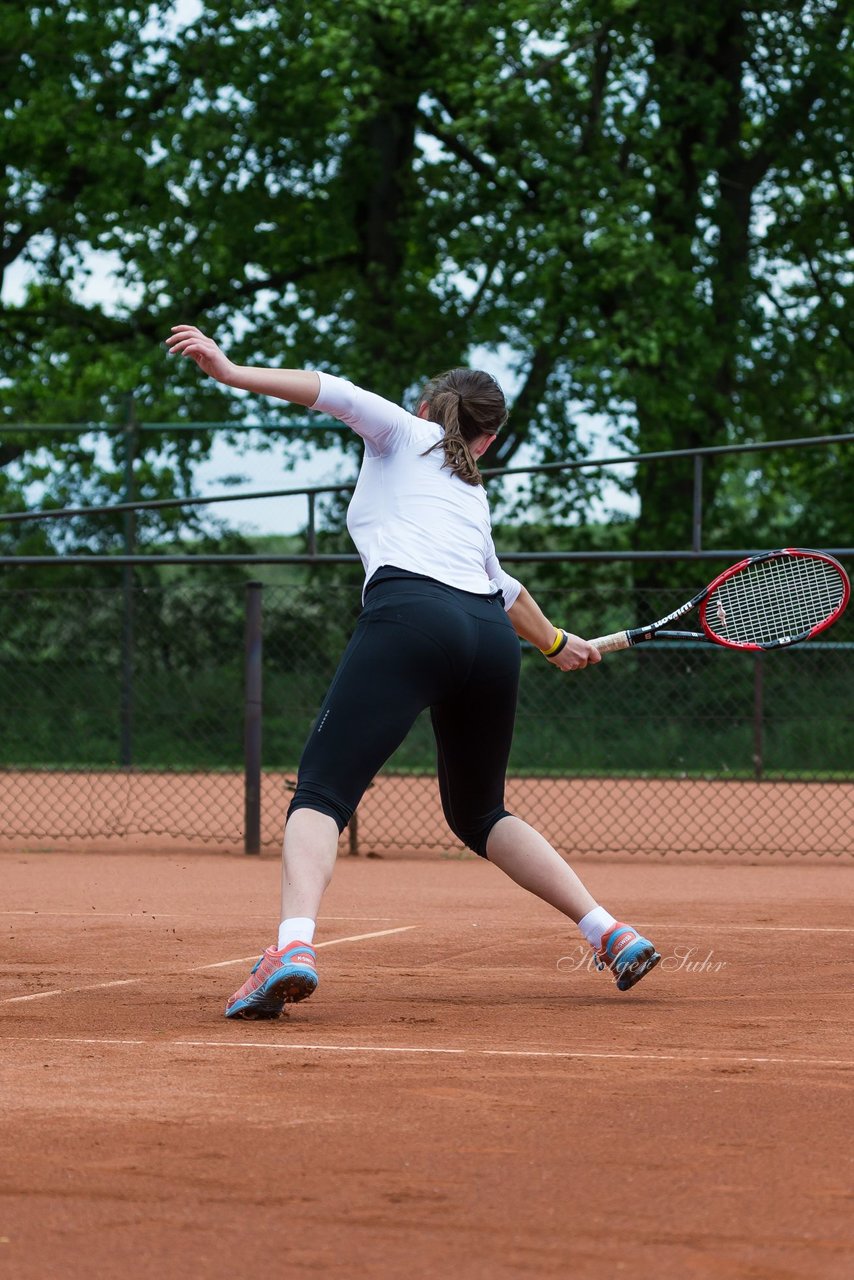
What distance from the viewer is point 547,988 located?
17.2 ft

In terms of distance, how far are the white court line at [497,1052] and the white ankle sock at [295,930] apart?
254mm

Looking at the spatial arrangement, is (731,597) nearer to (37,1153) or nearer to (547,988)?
(547,988)

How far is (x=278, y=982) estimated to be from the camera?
4328mm

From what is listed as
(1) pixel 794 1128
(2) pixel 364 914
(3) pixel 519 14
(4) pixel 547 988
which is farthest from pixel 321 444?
(1) pixel 794 1128

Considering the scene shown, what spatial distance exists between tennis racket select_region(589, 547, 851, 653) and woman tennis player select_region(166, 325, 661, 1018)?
1508 millimetres

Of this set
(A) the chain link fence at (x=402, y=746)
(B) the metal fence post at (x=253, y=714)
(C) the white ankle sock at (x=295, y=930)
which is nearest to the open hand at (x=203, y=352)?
(C) the white ankle sock at (x=295, y=930)

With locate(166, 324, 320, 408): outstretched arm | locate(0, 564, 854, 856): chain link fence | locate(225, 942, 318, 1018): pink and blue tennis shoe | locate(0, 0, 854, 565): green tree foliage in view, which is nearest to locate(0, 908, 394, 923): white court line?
locate(225, 942, 318, 1018): pink and blue tennis shoe

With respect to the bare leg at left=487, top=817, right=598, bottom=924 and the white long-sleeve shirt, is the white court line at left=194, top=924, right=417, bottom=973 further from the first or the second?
the white long-sleeve shirt

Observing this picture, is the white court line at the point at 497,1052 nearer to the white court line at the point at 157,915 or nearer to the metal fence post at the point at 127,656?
the white court line at the point at 157,915

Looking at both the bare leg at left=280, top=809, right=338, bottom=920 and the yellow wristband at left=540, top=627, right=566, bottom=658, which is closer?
the bare leg at left=280, top=809, right=338, bottom=920

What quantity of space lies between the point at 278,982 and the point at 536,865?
0.95 m

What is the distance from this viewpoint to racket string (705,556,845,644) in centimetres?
630

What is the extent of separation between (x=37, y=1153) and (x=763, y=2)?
18.9 meters

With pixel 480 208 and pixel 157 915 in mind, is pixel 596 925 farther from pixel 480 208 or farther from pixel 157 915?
pixel 480 208
